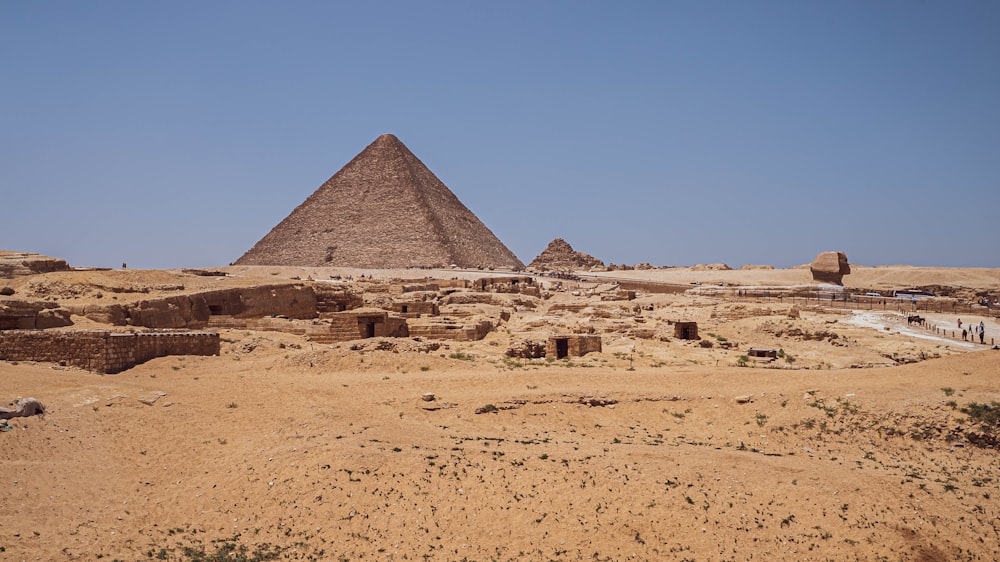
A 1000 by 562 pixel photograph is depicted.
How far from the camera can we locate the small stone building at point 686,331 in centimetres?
1551

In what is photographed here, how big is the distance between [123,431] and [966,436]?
29.8 ft

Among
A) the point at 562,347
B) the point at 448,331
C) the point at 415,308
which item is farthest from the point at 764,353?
the point at 415,308

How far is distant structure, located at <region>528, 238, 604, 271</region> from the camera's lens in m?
65.8

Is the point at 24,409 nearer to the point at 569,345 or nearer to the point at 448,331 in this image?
the point at 569,345

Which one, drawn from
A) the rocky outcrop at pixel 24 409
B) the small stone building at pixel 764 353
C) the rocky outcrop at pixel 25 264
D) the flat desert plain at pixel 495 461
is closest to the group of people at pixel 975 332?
the small stone building at pixel 764 353

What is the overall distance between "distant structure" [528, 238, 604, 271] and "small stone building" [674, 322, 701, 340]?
48.9 m

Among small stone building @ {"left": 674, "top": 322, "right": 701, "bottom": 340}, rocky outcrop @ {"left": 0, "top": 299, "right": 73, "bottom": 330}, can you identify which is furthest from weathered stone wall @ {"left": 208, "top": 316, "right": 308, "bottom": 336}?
small stone building @ {"left": 674, "top": 322, "right": 701, "bottom": 340}

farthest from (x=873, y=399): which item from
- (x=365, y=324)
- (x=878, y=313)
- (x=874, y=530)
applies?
(x=878, y=313)

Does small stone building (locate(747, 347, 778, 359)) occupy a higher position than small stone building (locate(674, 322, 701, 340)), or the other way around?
small stone building (locate(674, 322, 701, 340))

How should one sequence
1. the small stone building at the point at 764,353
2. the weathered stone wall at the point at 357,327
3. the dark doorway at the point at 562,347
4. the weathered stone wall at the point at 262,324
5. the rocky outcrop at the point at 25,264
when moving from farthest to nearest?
the rocky outcrop at the point at 25,264 < the weathered stone wall at the point at 262,324 < the weathered stone wall at the point at 357,327 < the dark doorway at the point at 562,347 < the small stone building at the point at 764,353

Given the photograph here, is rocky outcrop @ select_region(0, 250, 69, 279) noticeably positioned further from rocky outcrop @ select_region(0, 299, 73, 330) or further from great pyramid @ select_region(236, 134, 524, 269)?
great pyramid @ select_region(236, 134, 524, 269)

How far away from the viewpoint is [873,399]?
9.20 m

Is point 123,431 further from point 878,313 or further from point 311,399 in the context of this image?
point 878,313

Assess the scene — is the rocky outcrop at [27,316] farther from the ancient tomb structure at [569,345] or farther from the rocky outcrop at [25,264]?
the rocky outcrop at [25,264]
